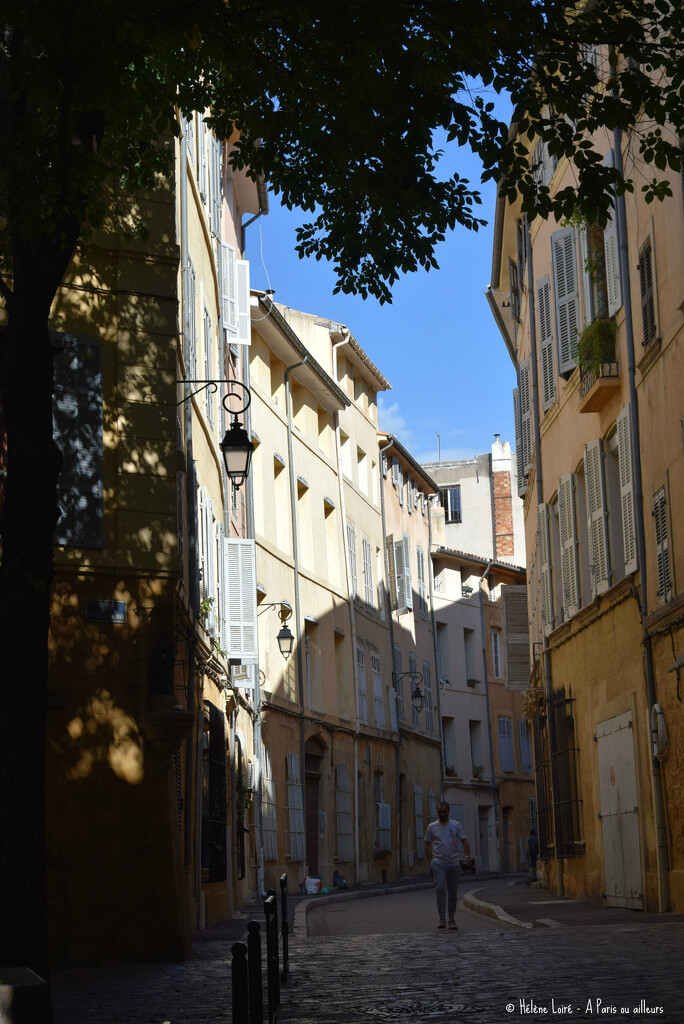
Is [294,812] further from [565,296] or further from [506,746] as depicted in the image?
[506,746]

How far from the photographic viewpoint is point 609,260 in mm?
17203

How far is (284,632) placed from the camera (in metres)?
23.7

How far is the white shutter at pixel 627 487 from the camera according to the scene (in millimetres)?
16095

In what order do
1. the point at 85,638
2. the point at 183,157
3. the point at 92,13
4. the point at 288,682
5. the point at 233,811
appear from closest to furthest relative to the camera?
the point at 92,13 < the point at 85,638 < the point at 183,157 < the point at 233,811 < the point at 288,682

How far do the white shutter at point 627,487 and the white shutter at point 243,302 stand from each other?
7024mm

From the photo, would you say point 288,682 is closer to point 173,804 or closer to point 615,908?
point 615,908

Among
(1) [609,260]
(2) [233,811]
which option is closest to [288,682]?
(2) [233,811]

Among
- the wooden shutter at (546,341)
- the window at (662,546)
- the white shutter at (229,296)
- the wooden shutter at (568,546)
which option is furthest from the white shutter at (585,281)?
the white shutter at (229,296)

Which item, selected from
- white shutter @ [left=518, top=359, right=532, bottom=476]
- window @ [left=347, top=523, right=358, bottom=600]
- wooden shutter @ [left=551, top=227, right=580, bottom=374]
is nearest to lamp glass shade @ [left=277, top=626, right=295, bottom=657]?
white shutter @ [left=518, top=359, right=532, bottom=476]

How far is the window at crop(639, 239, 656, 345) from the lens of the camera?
50.4 ft

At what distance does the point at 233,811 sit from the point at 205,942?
647 centimetres

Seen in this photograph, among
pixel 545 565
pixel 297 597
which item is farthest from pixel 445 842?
pixel 297 597

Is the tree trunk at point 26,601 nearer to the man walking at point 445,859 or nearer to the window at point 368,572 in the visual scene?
the man walking at point 445,859

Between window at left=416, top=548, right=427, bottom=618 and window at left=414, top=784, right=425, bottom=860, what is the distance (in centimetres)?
636
